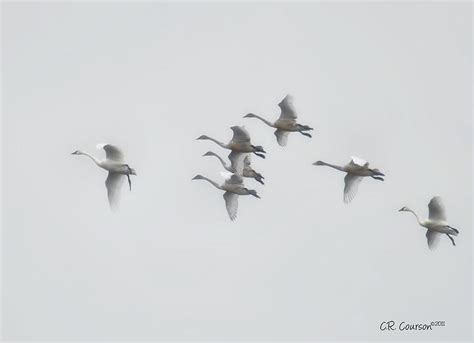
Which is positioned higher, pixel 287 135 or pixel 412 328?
pixel 287 135

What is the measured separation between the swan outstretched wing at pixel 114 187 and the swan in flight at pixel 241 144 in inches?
152

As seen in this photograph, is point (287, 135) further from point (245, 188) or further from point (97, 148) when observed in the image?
point (97, 148)

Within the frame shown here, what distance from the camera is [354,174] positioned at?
71375 mm

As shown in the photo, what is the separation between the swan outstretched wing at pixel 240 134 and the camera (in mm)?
70812

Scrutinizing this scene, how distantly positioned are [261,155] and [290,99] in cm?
198

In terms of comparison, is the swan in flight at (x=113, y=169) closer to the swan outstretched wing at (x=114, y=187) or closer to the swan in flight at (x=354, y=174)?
the swan outstretched wing at (x=114, y=187)

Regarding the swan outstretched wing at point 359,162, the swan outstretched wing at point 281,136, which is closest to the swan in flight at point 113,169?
the swan outstretched wing at point 281,136

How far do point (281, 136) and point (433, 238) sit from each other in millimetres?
5807

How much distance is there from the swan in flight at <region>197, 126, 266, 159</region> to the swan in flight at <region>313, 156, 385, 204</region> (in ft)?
8.80

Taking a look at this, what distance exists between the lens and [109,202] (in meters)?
69.6

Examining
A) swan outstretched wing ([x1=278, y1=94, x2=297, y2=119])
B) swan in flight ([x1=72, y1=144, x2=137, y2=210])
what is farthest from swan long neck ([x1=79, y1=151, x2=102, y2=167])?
swan outstretched wing ([x1=278, y1=94, x2=297, y2=119])

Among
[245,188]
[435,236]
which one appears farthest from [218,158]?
[435,236]

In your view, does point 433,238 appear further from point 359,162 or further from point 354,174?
point 359,162

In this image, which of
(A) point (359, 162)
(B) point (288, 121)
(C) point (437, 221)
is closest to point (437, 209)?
(C) point (437, 221)
